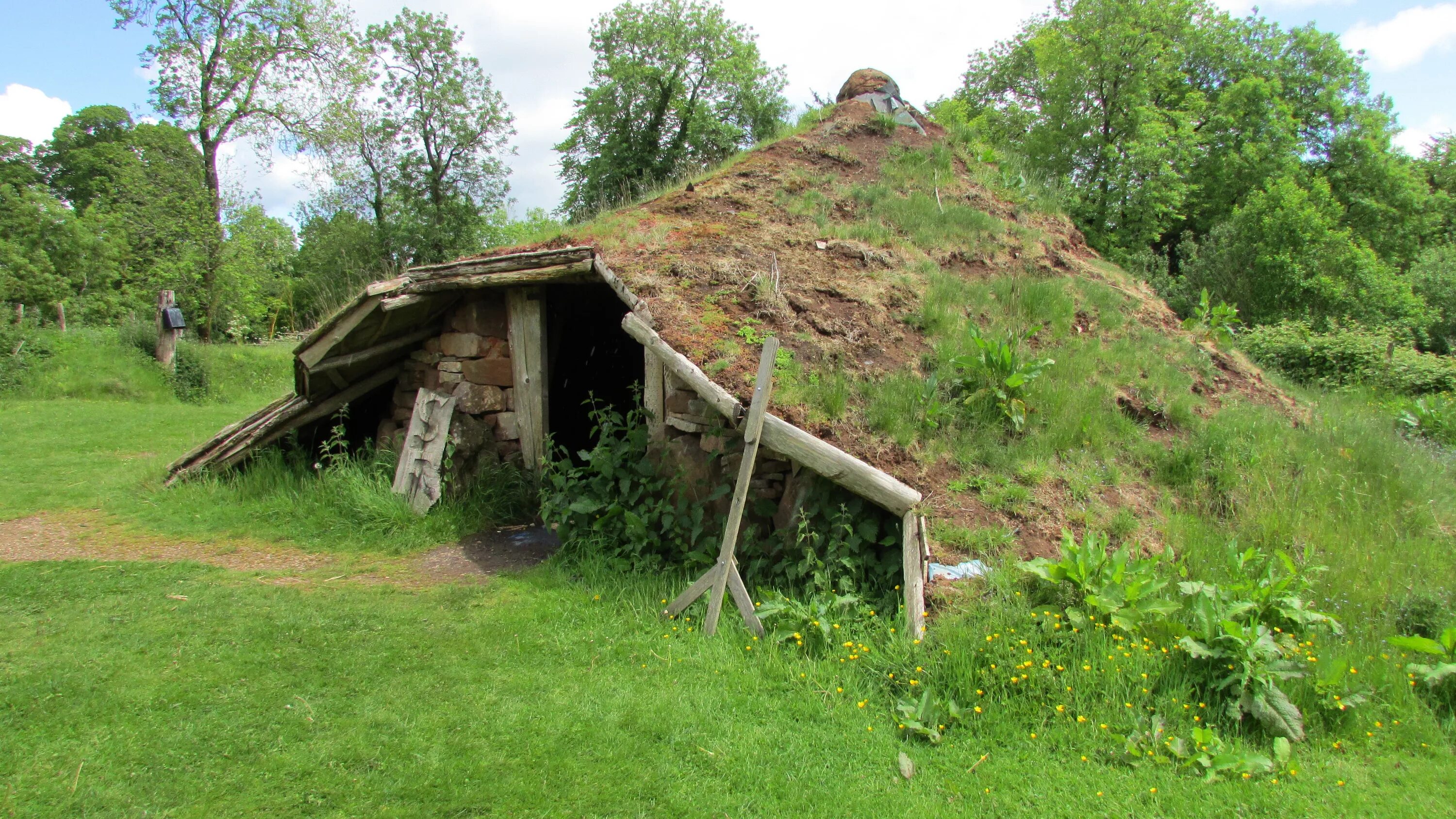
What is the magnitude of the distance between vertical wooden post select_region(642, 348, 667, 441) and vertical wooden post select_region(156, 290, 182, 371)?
12.5m

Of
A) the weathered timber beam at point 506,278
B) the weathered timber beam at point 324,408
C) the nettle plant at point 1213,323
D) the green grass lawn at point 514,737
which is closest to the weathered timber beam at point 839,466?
the green grass lawn at point 514,737

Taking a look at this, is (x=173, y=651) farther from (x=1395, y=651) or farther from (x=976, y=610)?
(x=1395, y=651)

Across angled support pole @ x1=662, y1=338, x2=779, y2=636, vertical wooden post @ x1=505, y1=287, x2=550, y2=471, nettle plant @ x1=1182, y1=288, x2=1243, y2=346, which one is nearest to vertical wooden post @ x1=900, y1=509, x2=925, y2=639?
angled support pole @ x1=662, y1=338, x2=779, y2=636

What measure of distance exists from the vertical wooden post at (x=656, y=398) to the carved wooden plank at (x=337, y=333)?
2.52 metres

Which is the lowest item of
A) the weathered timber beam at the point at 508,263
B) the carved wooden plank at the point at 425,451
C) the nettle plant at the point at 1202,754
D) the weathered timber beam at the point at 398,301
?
the nettle plant at the point at 1202,754

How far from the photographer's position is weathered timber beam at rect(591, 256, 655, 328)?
19.6 feet

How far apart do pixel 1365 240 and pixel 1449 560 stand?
2214cm

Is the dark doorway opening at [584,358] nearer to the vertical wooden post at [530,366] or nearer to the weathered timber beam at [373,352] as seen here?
the vertical wooden post at [530,366]

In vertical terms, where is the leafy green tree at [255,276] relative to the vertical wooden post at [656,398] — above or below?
above

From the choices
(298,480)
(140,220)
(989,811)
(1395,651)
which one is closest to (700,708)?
(989,811)

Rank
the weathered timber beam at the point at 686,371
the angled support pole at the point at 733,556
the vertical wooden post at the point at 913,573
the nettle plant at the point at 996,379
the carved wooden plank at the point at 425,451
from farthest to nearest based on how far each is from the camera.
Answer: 1. the carved wooden plank at the point at 425,451
2. the nettle plant at the point at 996,379
3. the weathered timber beam at the point at 686,371
4. the angled support pole at the point at 733,556
5. the vertical wooden post at the point at 913,573

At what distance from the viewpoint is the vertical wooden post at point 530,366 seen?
7.08 m

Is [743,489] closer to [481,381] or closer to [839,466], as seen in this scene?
[839,466]

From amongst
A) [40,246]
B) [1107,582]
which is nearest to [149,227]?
[40,246]
